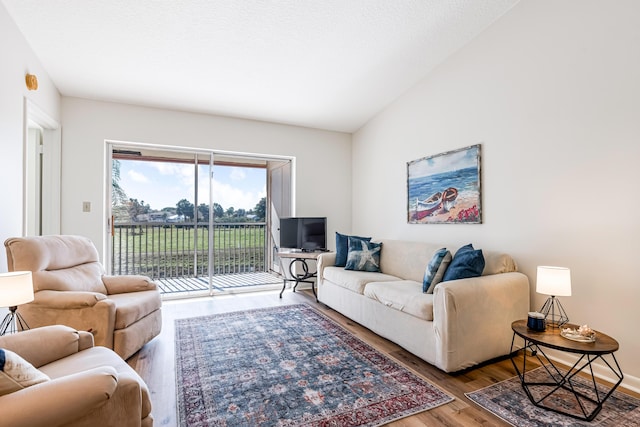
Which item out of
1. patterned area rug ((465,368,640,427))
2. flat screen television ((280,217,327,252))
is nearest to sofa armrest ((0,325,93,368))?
patterned area rug ((465,368,640,427))

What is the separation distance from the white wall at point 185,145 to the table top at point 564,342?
3509mm

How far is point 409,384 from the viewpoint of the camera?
215 centimetres

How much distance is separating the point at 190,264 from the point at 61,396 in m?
4.34

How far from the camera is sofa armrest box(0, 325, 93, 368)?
1.49 meters

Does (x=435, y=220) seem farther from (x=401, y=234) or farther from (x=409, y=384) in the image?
(x=409, y=384)

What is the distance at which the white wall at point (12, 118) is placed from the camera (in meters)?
2.41

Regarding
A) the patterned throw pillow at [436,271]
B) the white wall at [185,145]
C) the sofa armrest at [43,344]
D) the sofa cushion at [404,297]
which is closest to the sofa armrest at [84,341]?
the sofa armrest at [43,344]

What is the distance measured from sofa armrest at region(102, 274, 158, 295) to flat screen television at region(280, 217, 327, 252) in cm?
209

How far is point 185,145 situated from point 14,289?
2881 mm

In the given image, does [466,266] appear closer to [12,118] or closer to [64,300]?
[64,300]

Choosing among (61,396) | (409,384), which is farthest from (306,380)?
(61,396)

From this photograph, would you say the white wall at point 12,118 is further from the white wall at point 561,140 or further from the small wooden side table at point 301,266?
the white wall at point 561,140

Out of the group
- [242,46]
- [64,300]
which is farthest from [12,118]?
[242,46]

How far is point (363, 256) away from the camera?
3863 millimetres
